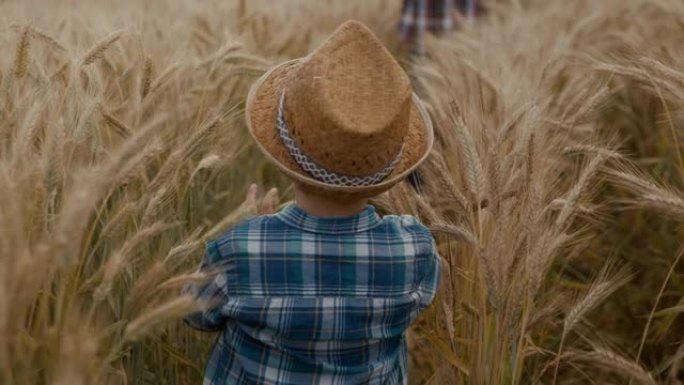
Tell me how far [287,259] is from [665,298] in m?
1.64

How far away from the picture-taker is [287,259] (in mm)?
1791

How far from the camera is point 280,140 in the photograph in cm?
177

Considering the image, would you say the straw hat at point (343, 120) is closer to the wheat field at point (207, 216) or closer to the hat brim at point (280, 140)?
the hat brim at point (280, 140)

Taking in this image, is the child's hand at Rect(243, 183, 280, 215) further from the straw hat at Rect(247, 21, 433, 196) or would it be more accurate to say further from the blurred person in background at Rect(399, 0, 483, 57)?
the blurred person in background at Rect(399, 0, 483, 57)

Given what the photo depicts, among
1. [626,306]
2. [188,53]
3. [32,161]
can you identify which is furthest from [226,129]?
[626,306]

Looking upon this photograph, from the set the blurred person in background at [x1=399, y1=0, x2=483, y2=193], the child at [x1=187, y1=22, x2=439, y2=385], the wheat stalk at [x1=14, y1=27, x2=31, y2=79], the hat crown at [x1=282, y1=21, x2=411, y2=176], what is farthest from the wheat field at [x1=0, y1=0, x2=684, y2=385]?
the blurred person in background at [x1=399, y1=0, x2=483, y2=193]

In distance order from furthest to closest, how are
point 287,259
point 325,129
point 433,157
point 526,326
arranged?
1. point 433,157
2. point 526,326
3. point 287,259
4. point 325,129

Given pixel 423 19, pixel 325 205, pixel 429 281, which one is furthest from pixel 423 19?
pixel 325 205

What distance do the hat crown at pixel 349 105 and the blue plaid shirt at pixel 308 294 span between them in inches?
7.0

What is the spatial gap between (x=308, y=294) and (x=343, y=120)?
38cm

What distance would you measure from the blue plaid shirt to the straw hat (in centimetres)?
13

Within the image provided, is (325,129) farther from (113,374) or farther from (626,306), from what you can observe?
(626,306)

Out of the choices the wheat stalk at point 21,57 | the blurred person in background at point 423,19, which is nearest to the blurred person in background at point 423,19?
the blurred person in background at point 423,19

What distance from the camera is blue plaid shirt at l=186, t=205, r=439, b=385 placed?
179cm
